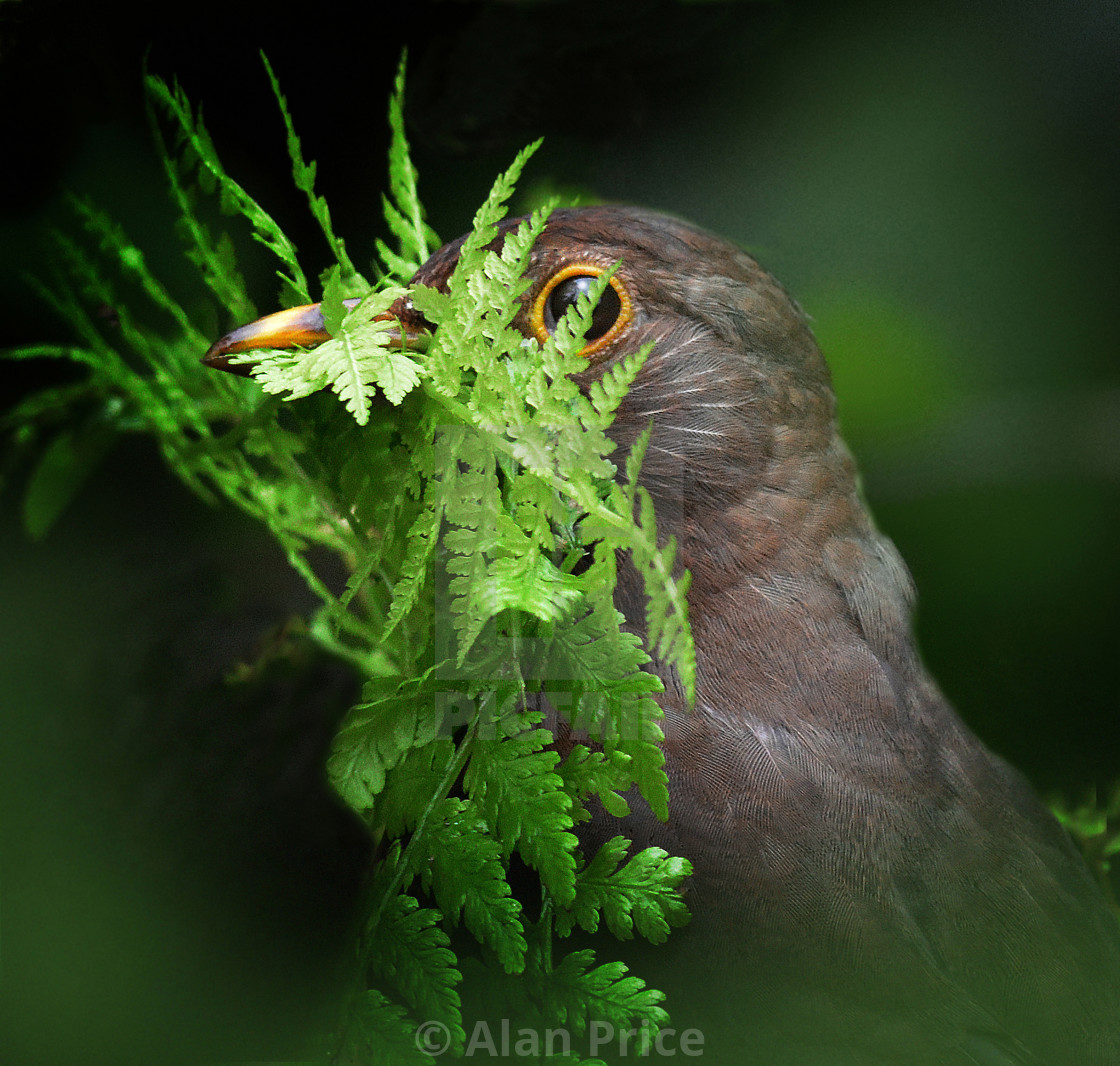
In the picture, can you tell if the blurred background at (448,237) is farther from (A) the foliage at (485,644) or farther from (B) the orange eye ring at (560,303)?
(B) the orange eye ring at (560,303)

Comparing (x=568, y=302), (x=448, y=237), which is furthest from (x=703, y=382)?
(x=448, y=237)

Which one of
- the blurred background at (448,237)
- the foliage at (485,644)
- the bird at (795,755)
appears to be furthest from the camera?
the blurred background at (448,237)

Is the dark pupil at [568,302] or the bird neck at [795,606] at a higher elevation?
the dark pupil at [568,302]

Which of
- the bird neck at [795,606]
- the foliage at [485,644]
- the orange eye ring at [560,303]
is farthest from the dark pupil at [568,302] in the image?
the bird neck at [795,606]

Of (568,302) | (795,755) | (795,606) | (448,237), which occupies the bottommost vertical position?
(795,755)

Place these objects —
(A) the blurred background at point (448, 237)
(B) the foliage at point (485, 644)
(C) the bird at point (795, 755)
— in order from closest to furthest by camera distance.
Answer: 1. (B) the foliage at point (485, 644)
2. (C) the bird at point (795, 755)
3. (A) the blurred background at point (448, 237)

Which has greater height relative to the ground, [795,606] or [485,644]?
[485,644]

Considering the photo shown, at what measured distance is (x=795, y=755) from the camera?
1.08 metres

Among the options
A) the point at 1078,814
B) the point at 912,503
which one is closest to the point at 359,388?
the point at 912,503

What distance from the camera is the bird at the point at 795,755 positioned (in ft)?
3.19

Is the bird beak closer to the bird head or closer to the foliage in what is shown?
the foliage

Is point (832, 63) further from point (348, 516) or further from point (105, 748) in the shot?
point (105, 748)

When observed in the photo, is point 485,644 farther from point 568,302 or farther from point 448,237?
point 448,237

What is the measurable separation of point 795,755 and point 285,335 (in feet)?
2.52
